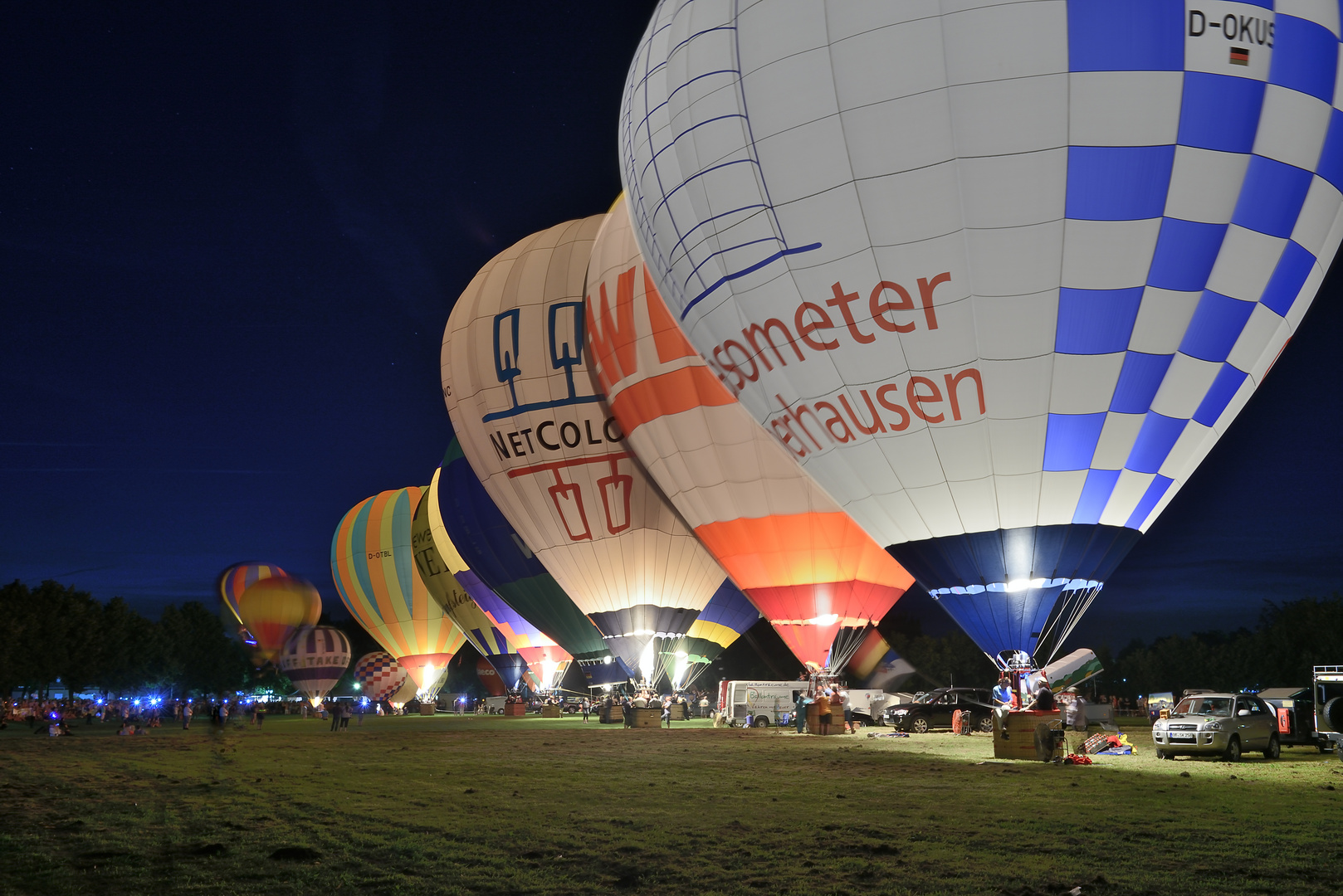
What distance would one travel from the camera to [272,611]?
250 ft

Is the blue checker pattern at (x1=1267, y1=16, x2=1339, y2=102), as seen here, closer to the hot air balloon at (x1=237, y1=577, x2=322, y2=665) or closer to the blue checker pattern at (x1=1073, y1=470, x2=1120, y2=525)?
the blue checker pattern at (x1=1073, y1=470, x2=1120, y2=525)

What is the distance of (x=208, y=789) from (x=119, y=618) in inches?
1963

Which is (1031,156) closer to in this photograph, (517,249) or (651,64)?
(651,64)

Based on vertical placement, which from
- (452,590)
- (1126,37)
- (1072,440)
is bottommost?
(452,590)

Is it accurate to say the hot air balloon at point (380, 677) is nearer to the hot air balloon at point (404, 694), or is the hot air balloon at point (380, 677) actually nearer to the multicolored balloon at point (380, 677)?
the multicolored balloon at point (380, 677)

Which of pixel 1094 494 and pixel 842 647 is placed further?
pixel 842 647

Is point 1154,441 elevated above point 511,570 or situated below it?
above

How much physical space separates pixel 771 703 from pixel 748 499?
8647 mm

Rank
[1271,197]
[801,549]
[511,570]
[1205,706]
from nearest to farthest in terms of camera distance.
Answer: [1271,197]
[1205,706]
[801,549]
[511,570]

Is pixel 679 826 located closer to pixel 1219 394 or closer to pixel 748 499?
pixel 1219 394

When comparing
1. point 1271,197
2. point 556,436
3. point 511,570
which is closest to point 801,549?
point 556,436

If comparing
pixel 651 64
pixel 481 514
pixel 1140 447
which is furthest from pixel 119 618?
pixel 1140 447

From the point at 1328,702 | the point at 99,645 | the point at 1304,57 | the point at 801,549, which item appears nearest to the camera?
the point at 1304,57

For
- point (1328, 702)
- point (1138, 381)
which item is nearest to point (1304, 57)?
point (1138, 381)
